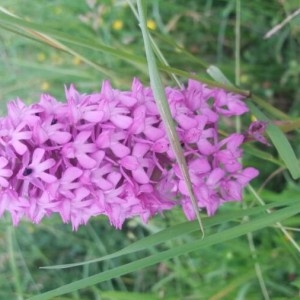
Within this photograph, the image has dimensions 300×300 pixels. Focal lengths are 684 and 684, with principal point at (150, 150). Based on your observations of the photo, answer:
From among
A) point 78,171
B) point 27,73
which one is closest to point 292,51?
point 27,73

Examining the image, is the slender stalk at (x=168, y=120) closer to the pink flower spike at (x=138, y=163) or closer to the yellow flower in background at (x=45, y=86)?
the pink flower spike at (x=138, y=163)

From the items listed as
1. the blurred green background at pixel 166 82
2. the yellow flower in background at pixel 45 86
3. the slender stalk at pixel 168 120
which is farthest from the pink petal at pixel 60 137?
the yellow flower in background at pixel 45 86

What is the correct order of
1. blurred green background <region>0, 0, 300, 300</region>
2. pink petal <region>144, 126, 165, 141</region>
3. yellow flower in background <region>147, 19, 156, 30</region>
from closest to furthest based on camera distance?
1. pink petal <region>144, 126, 165, 141</region>
2. blurred green background <region>0, 0, 300, 300</region>
3. yellow flower in background <region>147, 19, 156, 30</region>

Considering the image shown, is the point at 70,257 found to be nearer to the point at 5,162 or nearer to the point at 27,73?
the point at 27,73

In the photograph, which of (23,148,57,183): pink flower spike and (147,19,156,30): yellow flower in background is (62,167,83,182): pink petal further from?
(147,19,156,30): yellow flower in background

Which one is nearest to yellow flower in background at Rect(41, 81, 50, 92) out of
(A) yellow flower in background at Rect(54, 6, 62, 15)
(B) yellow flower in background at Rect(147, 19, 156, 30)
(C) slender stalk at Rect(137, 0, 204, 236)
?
(A) yellow flower in background at Rect(54, 6, 62, 15)
